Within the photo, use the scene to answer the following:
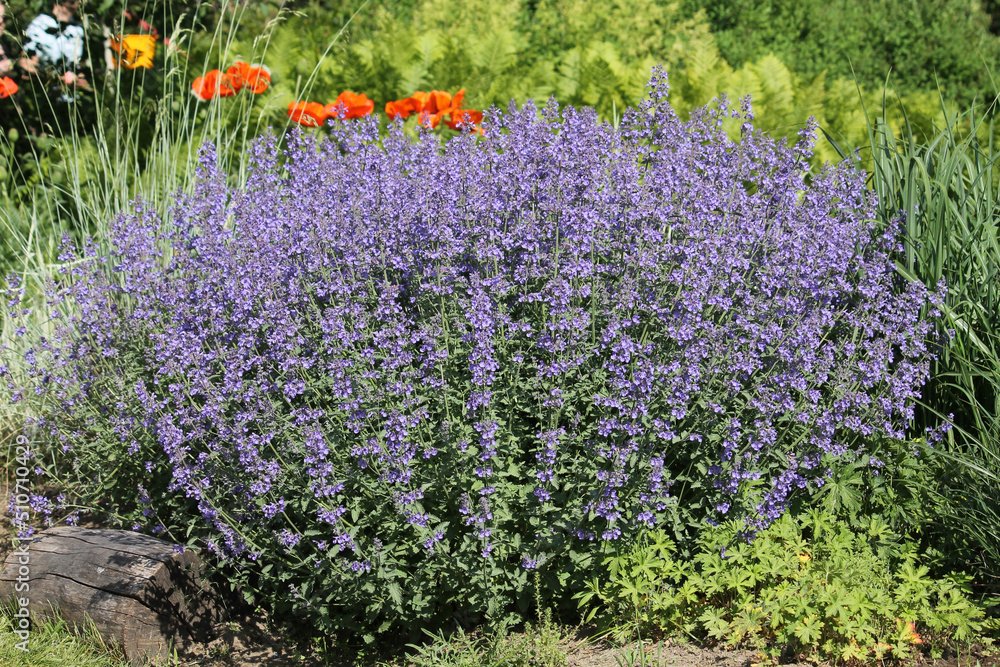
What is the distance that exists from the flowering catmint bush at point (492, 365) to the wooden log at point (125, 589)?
0.17 metres

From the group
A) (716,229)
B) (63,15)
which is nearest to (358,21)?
(63,15)

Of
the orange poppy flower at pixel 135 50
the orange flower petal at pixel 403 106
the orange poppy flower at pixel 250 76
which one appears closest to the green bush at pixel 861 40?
the orange flower petal at pixel 403 106

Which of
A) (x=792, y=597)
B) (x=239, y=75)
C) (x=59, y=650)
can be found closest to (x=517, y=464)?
(x=792, y=597)

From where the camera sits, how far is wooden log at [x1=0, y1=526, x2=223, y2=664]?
4.23 metres

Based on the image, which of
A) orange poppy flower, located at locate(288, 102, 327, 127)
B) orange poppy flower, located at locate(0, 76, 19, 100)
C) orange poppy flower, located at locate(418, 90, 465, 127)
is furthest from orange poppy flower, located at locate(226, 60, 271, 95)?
orange poppy flower, located at locate(0, 76, 19, 100)

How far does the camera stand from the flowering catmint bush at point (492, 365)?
3664 millimetres

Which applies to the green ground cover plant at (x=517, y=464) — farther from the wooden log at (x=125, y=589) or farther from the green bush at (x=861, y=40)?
the green bush at (x=861, y=40)

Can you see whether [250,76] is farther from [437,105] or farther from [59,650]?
[59,650]

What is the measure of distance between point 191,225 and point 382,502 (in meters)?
1.76

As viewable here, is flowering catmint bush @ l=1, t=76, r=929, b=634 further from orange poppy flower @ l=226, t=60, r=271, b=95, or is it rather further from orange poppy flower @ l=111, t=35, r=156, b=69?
orange poppy flower @ l=226, t=60, r=271, b=95

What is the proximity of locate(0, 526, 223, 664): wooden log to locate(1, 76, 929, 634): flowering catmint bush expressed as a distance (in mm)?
167

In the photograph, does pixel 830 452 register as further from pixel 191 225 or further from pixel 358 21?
pixel 358 21

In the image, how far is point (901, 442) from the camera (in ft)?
14.3

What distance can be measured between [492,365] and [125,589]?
6.54ft
